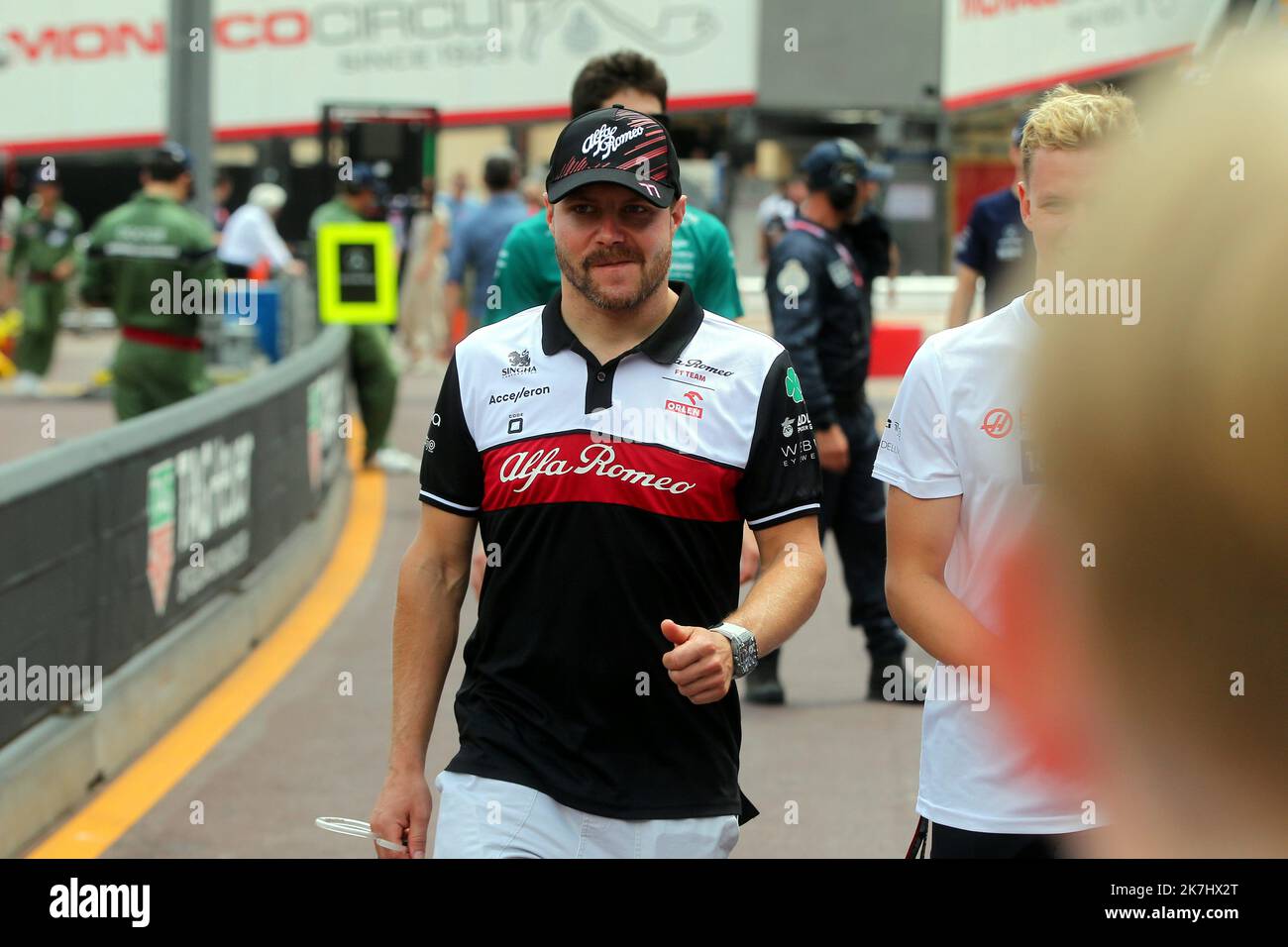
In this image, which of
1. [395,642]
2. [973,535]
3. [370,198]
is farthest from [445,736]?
[370,198]

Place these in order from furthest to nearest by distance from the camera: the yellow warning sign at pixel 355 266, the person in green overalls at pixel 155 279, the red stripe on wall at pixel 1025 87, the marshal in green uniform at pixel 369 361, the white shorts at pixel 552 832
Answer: the red stripe on wall at pixel 1025 87
the marshal in green uniform at pixel 369 361
the yellow warning sign at pixel 355 266
the person in green overalls at pixel 155 279
the white shorts at pixel 552 832

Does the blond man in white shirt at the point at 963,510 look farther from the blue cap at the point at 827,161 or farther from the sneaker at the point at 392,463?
the sneaker at the point at 392,463

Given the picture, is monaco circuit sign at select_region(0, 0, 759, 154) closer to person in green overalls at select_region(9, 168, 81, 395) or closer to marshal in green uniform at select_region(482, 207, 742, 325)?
person in green overalls at select_region(9, 168, 81, 395)

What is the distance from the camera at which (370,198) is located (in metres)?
15.1

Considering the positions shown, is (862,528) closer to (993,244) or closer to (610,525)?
(993,244)

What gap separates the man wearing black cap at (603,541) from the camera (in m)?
3.22

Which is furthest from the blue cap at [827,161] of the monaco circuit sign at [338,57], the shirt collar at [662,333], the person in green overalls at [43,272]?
the monaco circuit sign at [338,57]

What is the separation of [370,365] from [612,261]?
1182 cm

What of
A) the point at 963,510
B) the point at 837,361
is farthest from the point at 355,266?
the point at 963,510

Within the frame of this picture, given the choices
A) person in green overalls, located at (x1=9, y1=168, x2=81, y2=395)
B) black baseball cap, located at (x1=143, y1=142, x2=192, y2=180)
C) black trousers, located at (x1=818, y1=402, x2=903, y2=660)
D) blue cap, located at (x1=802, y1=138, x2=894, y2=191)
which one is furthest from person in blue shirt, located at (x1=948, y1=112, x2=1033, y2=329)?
person in green overalls, located at (x1=9, y1=168, x2=81, y2=395)

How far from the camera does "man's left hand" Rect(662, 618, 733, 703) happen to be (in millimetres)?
2930

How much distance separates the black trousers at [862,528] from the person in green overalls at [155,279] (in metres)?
5.19

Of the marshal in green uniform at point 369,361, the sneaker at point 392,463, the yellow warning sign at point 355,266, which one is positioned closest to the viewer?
the yellow warning sign at point 355,266

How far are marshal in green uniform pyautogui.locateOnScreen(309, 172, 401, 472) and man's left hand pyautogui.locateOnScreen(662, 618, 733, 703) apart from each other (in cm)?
1194
